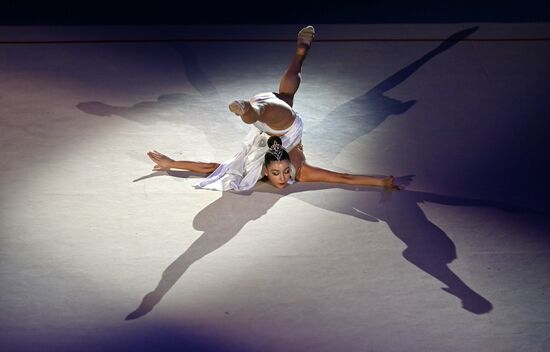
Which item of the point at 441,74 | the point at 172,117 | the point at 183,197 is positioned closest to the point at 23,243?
the point at 183,197

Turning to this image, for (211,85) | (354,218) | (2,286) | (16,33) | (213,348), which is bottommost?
(213,348)

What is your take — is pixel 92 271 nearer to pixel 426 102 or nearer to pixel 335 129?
pixel 335 129

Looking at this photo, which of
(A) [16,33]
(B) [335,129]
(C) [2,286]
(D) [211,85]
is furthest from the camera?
(A) [16,33]

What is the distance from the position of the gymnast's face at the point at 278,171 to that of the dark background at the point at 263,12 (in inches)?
101

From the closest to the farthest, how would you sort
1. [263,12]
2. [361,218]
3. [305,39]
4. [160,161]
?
[361,218], [160,161], [305,39], [263,12]

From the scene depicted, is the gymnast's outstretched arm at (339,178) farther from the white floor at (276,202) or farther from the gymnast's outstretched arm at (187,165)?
the gymnast's outstretched arm at (187,165)

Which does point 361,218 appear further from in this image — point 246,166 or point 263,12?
point 263,12

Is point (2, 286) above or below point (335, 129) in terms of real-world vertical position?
below

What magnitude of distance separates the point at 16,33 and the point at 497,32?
373 centimetres

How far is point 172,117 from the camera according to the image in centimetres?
578

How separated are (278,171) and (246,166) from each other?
0.86 feet

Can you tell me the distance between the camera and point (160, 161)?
16.9 feet

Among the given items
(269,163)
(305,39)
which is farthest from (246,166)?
(305,39)

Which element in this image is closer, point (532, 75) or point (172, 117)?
point (172, 117)
